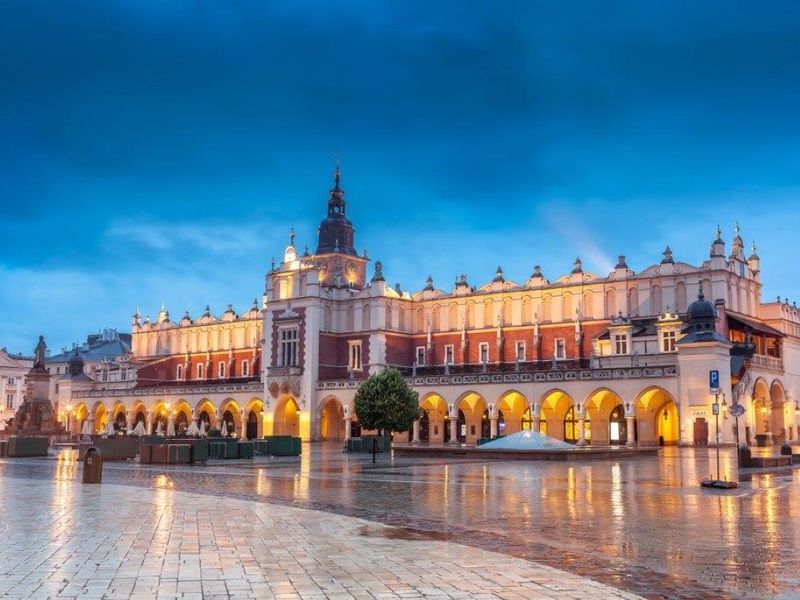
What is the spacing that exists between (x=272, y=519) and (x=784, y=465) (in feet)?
80.2

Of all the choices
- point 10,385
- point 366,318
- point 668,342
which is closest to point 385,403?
point 668,342

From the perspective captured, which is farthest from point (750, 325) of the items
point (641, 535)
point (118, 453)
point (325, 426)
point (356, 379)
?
point (641, 535)

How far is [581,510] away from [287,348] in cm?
6377

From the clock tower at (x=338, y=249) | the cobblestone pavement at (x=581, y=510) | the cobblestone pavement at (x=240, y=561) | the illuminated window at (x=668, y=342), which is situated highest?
the clock tower at (x=338, y=249)

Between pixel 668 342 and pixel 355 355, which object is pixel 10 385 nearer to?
pixel 355 355

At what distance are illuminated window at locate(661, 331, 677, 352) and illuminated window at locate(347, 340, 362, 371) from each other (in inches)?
1106

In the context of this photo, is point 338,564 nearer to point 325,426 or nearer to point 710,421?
point 710,421

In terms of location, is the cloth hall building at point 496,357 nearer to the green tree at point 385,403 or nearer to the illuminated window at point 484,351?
the illuminated window at point 484,351

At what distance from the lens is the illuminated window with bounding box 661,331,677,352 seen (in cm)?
6131

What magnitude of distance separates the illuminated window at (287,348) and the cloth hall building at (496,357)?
0.48 ft

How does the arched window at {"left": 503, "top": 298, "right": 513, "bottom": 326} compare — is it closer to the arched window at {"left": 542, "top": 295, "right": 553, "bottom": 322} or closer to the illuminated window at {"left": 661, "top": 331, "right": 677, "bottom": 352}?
the arched window at {"left": 542, "top": 295, "right": 553, "bottom": 322}

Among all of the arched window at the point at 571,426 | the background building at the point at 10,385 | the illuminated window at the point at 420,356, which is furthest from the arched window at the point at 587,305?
the background building at the point at 10,385

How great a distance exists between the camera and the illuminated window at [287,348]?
78.5 metres

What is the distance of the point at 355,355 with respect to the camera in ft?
259
